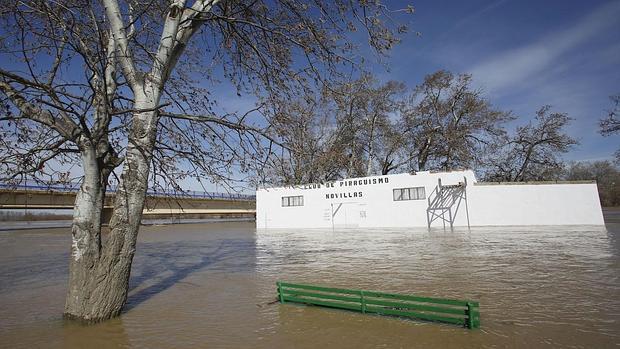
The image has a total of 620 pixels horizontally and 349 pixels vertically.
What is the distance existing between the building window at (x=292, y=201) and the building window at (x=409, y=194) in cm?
911

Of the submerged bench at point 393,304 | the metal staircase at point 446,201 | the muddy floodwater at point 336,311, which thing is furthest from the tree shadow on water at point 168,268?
the metal staircase at point 446,201

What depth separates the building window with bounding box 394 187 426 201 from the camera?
28.0m

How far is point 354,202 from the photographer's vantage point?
101ft

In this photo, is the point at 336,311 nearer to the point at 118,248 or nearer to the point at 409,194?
the point at 118,248

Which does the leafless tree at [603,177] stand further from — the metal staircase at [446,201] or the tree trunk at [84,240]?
the tree trunk at [84,240]

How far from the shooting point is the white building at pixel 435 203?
2473 cm

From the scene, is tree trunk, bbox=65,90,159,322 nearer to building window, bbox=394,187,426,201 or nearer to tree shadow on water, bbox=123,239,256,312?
tree shadow on water, bbox=123,239,256,312

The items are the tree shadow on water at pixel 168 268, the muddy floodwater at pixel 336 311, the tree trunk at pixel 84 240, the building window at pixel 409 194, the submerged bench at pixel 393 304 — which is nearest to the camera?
the muddy floodwater at pixel 336 311

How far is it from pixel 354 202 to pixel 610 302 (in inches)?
980

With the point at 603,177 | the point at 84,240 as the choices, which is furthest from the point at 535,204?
the point at 603,177

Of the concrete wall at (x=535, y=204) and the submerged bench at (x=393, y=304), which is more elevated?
the concrete wall at (x=535, y=204)

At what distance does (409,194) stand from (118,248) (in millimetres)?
25219

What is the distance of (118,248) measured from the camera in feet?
18.8

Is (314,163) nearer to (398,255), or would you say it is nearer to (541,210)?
(398,255)
